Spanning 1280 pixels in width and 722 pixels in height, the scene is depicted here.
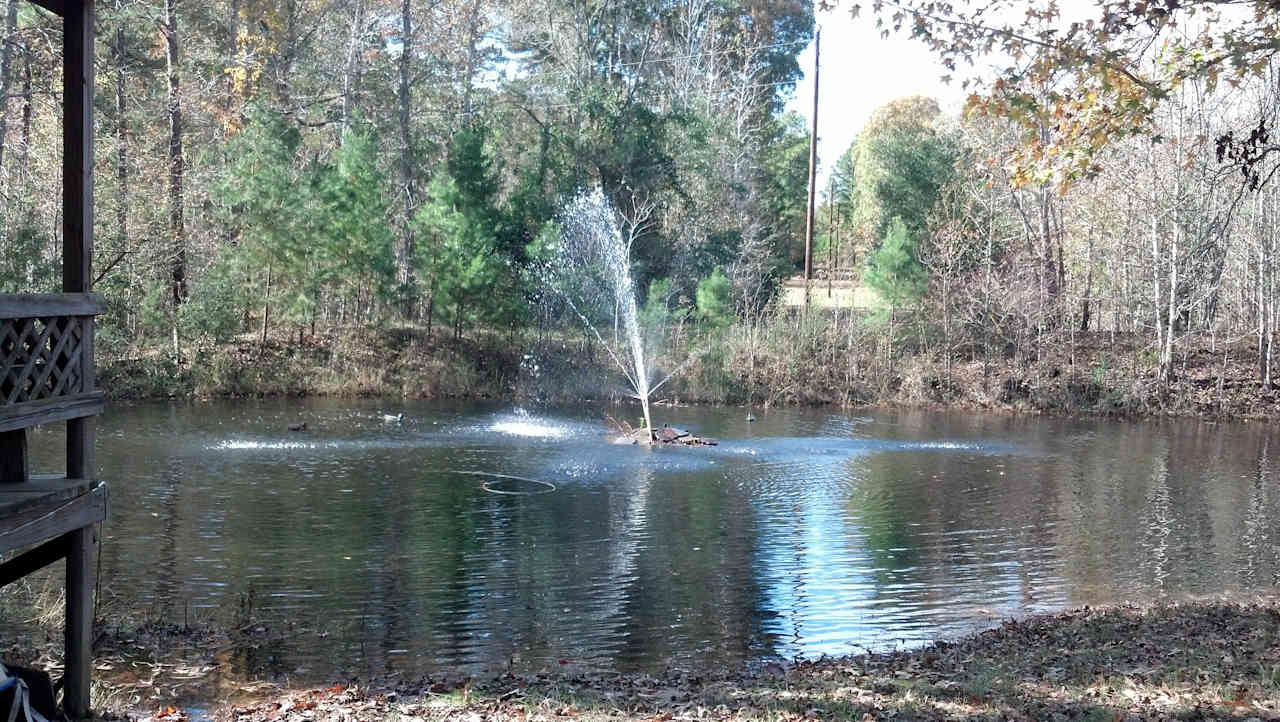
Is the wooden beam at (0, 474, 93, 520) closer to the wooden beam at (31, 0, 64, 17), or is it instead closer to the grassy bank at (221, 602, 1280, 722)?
the grassy bank at (221, 602, 1280, 722)

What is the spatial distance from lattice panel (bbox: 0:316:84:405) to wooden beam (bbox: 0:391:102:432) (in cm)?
6

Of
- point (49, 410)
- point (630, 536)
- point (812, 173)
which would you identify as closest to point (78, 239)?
point (49, 410)

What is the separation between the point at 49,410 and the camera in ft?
21.4

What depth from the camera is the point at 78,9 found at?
682cm

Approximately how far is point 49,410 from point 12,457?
0.86m

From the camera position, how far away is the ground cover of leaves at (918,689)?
6.58m

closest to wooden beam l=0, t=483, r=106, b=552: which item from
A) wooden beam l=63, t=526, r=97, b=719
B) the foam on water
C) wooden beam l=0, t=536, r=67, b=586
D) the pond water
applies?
wooden beam l=63, t=526, r=97, b=719

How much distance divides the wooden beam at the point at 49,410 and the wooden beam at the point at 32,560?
466mm

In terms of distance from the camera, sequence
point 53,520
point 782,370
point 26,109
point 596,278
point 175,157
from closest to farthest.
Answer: point 53,520
point 26,109
point 175,157
point 596,278
point 782,370

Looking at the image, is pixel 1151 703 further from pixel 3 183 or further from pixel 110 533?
pixel 3 183

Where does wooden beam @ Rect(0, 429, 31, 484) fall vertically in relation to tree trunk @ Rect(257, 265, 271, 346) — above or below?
below

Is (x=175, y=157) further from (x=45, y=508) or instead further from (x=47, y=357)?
(x=45, y=508)

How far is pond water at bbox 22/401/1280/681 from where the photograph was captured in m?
9.98

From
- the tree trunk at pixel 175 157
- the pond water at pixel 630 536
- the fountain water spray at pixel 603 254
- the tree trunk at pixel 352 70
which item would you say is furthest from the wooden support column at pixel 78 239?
the tree trunk at pixel 352 70
